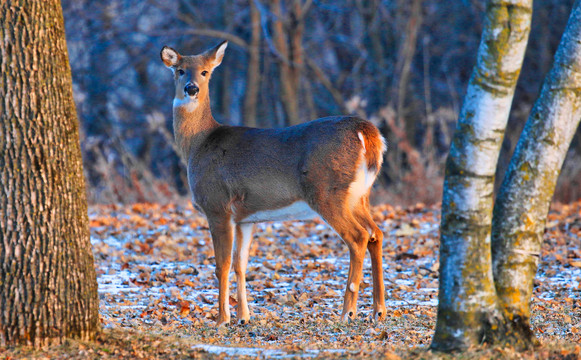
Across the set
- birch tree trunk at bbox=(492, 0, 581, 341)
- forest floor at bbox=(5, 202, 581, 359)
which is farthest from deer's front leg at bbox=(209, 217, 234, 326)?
birch tree trunk at bbox=(492, 0, 581, 341)

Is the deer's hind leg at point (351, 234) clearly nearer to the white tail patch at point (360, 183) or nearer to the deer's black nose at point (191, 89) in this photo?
the white tail patch at point (360, 183)

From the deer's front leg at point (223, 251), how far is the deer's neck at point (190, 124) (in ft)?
2.86

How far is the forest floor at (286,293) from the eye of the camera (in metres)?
4.20

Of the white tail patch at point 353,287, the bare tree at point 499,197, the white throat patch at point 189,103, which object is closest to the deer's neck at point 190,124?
the white throat patch at point 189,103

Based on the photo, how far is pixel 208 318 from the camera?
5535mm

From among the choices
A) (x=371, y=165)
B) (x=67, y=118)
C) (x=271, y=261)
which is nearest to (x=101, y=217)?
(x=271, y=261)

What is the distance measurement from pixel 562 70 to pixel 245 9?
1473 cm

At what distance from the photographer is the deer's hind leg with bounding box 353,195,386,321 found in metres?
5.41

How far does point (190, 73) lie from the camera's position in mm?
6348

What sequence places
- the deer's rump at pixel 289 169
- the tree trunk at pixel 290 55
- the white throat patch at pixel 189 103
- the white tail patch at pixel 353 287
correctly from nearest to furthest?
1. the white tail patch at pixel 353 287
2. the deer's rump at pixel 289 169
3. the white throat patch at pixel 189 103
4. the tree trunk at pixel 290 55

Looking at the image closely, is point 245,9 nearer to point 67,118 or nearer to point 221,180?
point 221,180

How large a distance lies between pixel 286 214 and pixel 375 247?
0.70 metres

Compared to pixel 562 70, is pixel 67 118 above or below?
below

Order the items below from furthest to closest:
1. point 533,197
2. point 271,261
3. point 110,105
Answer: point 110,105, point 271,261, point 533,197
